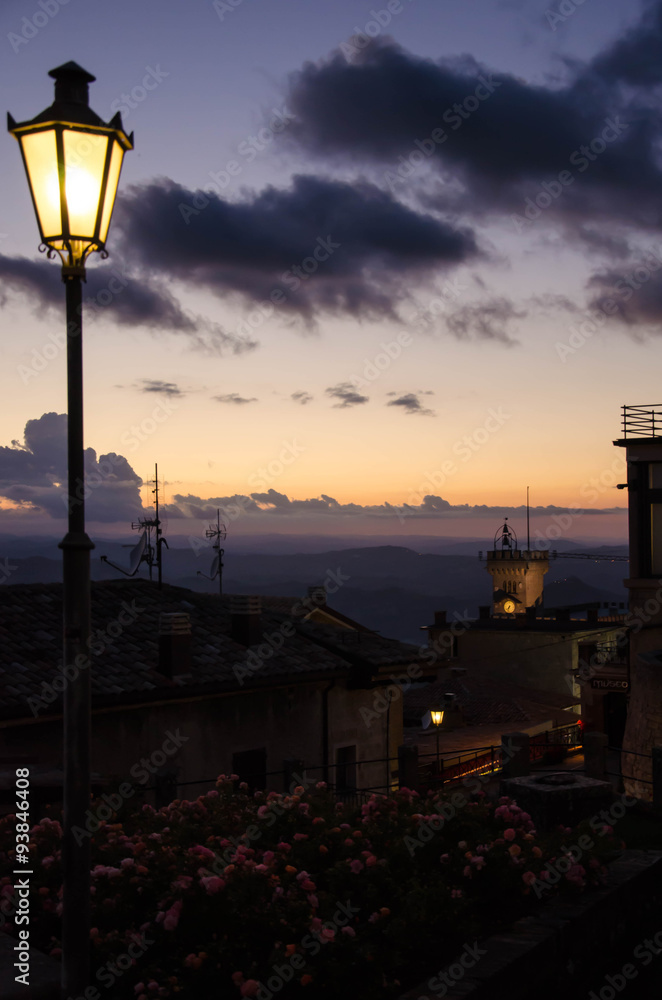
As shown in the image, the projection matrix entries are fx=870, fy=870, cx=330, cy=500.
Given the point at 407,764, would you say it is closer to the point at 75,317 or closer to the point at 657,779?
the point at 657,779

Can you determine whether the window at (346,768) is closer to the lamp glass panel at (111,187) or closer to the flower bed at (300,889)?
the flower bed at (300,889)

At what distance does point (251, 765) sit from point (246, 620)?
10.0 ft

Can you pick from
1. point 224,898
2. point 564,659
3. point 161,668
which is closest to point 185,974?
point 224,898

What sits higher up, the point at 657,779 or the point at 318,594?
the point at 318,594

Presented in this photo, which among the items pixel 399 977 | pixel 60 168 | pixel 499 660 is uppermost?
pixel 60 168

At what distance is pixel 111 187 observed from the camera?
4359 mm

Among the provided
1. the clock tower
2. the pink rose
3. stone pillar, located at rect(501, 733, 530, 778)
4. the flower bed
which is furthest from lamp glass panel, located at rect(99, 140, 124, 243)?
the clock tower

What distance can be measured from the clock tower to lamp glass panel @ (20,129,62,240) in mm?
83341

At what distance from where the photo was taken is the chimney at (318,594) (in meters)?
30.2

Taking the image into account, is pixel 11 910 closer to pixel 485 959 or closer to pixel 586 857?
pixel 485 959

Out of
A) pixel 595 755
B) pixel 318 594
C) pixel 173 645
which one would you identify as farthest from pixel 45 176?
pixel 318 594

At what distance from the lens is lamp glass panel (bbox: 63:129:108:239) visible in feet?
13.8

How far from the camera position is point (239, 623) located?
1856 cm

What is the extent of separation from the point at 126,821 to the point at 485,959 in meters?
3.42
